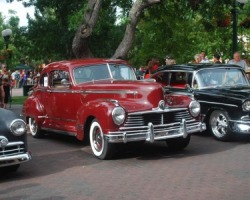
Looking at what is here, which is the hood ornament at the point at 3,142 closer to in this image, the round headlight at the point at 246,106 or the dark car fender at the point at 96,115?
the dark car fender at the point at 96,115

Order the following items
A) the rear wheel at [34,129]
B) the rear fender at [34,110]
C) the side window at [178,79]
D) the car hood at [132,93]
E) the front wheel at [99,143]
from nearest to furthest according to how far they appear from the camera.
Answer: the front wheel at [99,143]
the car hood at [132,93]
the rear fender at [34,110]
the rear wheel at [34,129]
the side window at [178,79]

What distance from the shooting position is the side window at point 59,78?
1010cm

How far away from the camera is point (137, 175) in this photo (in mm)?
7242

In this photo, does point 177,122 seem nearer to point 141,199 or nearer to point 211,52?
point 141,199

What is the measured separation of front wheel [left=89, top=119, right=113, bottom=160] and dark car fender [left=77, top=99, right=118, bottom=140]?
16cm

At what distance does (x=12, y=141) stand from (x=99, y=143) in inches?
79.5

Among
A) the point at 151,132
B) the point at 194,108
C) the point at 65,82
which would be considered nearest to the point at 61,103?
the point at 65,82

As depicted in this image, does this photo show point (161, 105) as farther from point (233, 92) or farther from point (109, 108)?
point (233, 92)

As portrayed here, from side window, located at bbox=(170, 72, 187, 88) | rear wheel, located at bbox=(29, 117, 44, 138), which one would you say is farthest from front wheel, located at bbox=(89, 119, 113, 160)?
side window, located at bbox=(170, 72, 187, 88)

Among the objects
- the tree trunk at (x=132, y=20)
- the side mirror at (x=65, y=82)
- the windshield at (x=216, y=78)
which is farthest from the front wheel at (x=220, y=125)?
the tree trunk at (x=132, y=20)

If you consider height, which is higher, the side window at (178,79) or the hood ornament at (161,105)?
the side window at (178,79)

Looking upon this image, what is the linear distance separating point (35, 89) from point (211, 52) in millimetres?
15935

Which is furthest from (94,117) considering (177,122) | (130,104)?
(177,122)

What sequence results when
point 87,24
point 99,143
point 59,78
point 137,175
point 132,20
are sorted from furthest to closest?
point 132,20, point 87,24, point 59,78, point 99,143, point 137,175
